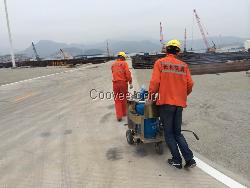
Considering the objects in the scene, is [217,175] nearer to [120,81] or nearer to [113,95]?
[120,81]

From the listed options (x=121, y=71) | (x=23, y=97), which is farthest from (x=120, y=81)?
(x=23, y=97)

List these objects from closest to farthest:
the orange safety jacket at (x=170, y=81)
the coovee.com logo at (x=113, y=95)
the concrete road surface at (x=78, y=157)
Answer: the concrete road surface at (x=78, y=157) → the orange safety jacket at (x=170, y=81) → the coovee.com logo at (x=113, y=95)

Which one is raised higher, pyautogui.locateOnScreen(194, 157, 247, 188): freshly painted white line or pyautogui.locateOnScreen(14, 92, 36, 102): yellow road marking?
pyautogui.locateOnScreen(194, 157, 247, 188): freshly painted white line

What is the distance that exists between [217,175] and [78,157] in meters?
2.50

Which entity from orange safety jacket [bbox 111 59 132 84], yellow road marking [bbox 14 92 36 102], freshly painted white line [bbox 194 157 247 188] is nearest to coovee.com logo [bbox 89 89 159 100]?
orange safety jacket [bbox 111 59 132 84]

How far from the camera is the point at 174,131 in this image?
553cm

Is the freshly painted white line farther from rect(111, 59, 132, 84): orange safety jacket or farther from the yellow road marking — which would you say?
the yellow road marking

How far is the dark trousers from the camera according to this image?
5332 mm

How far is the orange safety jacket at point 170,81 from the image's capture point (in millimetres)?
5277

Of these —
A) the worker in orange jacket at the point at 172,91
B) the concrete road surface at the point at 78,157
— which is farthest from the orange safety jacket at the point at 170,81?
the concrete road surface at the point at 78,157

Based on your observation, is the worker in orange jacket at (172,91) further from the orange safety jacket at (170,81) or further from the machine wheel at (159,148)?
the machine wheel at (159,148)

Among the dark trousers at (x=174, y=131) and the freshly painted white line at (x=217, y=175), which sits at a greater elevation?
→ the dark trousers at (x=174, y=131)

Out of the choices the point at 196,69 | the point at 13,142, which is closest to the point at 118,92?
the point at 13,142

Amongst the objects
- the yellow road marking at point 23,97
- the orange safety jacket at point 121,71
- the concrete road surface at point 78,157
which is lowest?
the yellow road marking at point 23,97
